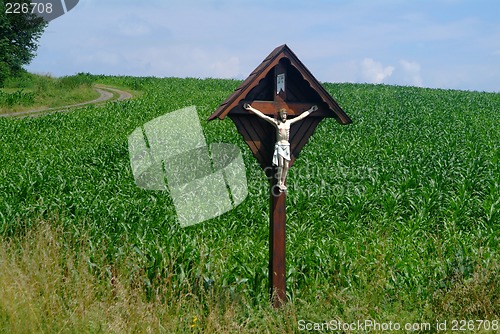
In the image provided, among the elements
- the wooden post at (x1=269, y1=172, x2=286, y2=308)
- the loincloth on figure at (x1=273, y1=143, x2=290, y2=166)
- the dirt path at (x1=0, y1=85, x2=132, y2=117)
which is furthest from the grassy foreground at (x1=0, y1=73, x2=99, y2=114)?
the loincloth on figure at (x1=273, y1=143, x2=290, y2=166)

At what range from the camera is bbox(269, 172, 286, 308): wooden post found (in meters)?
7.21

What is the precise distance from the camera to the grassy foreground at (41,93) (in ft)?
133

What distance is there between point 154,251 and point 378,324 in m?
3.42

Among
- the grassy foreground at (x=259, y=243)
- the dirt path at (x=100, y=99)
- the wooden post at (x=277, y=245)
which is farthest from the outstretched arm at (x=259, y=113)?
the dirt path at (x=100, y=99)

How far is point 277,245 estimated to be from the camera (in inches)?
285

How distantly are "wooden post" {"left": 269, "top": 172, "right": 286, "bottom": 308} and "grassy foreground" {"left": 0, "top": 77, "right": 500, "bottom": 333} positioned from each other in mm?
246

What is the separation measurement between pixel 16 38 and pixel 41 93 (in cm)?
522

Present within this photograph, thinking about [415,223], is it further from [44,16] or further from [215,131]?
[44,16]

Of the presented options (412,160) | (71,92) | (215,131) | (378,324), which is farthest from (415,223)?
(71,92)

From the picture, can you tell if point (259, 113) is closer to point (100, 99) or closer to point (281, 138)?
point (281, 138)
